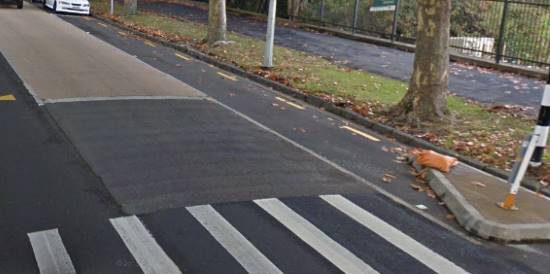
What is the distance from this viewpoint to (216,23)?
1922cm

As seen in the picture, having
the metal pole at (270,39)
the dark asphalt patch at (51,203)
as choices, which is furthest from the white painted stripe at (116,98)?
the metal pole at (270,39)

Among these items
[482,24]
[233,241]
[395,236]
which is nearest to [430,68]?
[395,236]

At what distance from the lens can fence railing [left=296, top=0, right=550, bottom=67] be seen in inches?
738

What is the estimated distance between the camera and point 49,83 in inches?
481

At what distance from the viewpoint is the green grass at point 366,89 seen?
9977mm

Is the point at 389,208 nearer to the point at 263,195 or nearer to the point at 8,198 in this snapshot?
the point at 263,195

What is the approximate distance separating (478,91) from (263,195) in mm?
9188

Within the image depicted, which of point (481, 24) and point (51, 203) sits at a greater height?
point (481, 24)

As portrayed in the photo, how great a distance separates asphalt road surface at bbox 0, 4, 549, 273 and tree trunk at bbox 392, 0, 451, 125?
1.22 meters

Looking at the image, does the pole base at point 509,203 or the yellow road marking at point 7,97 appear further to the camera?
the yellow road marking at point 7,97

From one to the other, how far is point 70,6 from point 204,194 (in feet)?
80.8

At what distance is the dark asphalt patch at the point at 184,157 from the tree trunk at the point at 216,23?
8765 mm

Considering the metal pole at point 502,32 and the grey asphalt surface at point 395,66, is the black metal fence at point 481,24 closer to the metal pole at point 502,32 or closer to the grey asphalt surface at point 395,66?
the metal pole at point 502,32

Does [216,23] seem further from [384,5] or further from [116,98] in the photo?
[116,98]
